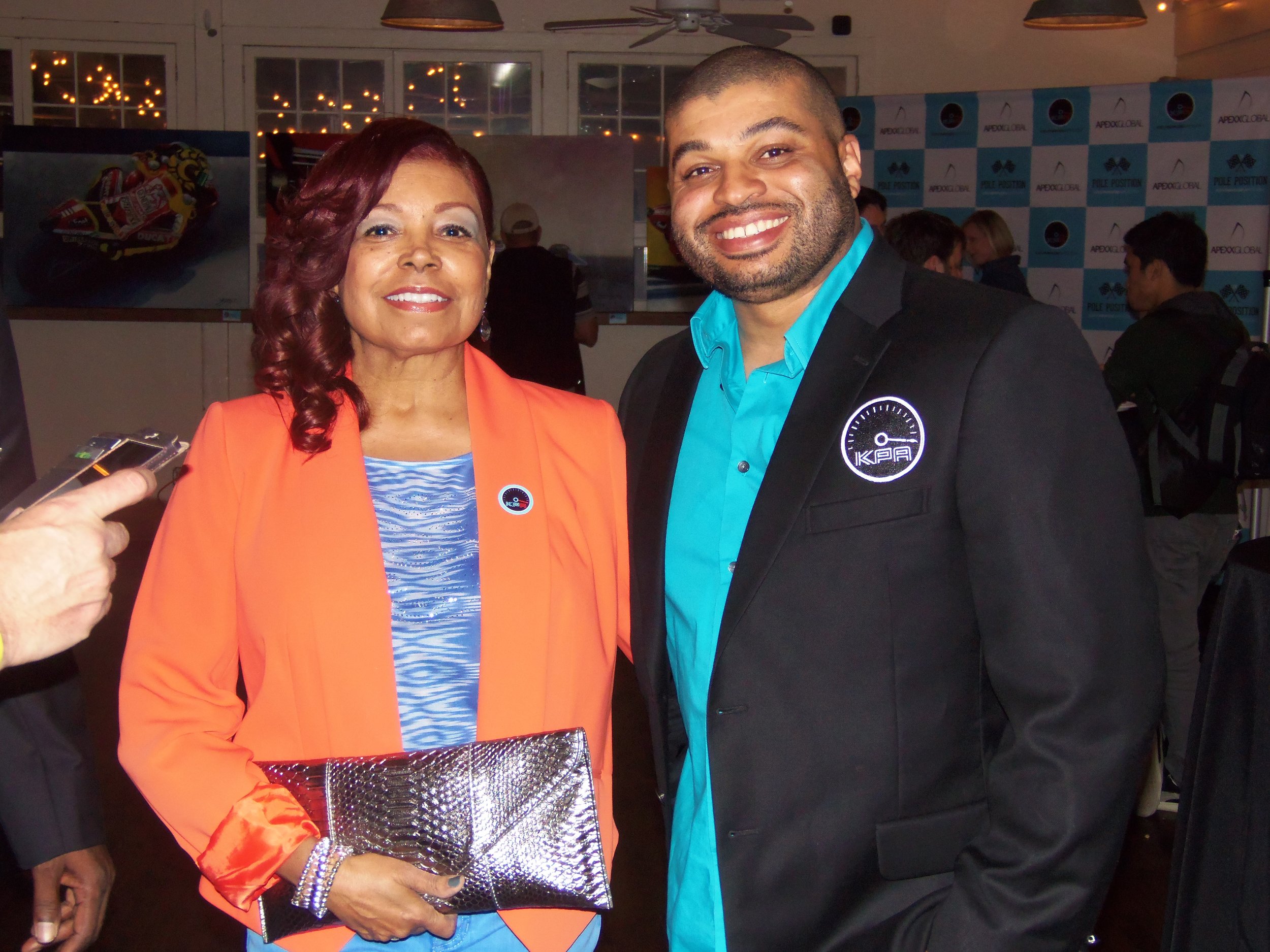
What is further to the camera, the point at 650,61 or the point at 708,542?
the point at 650,61

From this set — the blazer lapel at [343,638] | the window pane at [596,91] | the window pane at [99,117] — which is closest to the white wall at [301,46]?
the window pane at [596,91]

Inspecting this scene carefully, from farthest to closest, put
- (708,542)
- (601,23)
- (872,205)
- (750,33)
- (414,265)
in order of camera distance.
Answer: (750,33)
(601,23)
(872,205)
(414,265)
(708,542)

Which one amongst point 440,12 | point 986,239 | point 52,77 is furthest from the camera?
point 52,77

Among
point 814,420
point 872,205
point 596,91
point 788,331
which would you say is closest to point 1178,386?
point 872,205

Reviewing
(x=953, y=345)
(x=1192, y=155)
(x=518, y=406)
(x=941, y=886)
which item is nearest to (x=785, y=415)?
(x=953, y=345)

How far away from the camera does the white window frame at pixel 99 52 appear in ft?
26.3

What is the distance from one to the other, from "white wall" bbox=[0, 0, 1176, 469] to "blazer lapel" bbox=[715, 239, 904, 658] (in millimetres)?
6760

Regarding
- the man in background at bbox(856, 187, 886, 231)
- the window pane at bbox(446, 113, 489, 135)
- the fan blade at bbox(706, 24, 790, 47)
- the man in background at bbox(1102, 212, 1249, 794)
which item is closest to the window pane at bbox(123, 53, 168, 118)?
the window pane at bbox(446, 113, 489, 135)

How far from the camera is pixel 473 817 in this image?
4.45ft

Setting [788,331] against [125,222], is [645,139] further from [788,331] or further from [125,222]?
[788,331]

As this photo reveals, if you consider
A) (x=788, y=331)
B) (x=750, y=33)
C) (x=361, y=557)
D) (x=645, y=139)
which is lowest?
(x=361, y=557)

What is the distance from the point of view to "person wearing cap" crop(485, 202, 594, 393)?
6.03m

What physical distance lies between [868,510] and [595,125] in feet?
24.6

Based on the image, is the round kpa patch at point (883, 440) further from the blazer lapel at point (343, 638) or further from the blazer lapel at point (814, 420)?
the blazer lapel at point (343, 638)
